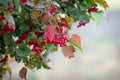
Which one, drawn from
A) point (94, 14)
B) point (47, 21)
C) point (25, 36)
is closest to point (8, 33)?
point (25, 36)

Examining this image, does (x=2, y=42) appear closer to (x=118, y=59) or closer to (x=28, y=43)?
(x=28, y=43)

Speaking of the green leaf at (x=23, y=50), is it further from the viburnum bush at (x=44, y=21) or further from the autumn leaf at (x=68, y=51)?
the autumn leaf at (x=68, y=51)

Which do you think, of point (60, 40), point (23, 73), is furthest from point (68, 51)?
point (23, 73)

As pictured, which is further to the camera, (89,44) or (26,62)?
(89,44)

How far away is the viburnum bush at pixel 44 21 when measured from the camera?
4.20ft

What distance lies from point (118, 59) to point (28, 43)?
205 cm

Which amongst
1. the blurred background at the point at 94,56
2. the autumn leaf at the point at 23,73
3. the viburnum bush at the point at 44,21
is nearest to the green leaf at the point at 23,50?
the viburnum bush at the point at 44,21

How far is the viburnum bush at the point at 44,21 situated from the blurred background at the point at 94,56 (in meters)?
1.78

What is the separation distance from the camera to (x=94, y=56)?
11.0 ft

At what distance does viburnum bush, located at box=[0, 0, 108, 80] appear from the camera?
4.20 feet

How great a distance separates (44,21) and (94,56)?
2091 mm

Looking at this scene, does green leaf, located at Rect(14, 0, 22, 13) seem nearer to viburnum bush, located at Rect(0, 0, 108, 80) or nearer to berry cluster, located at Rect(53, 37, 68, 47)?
viburnum bush, located at Rect(0, 0, 108, 80)

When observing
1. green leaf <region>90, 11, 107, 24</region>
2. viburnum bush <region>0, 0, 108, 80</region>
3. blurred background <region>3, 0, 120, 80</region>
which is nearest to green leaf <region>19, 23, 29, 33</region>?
viburnum bush <region>0, 0, 108, 80</region>

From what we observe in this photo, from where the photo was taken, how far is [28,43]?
1.49 m
